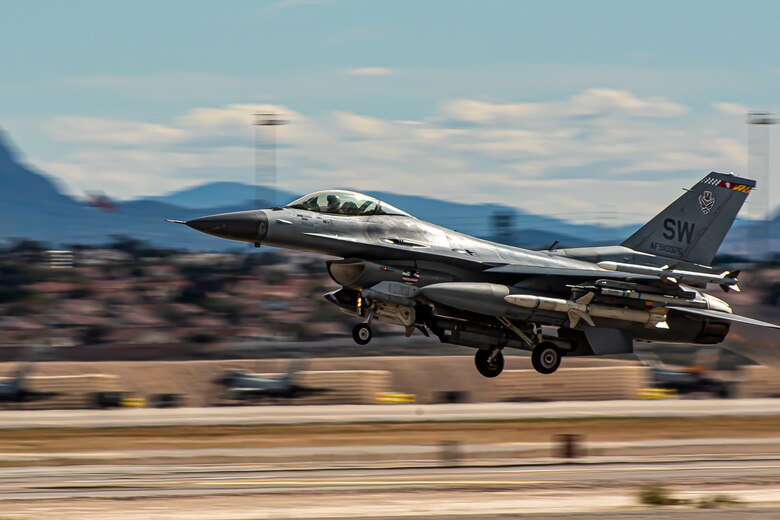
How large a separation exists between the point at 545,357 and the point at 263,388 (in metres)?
26.4

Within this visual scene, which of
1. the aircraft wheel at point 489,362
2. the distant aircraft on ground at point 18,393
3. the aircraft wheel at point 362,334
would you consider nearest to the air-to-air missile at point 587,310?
the aircraft wheel at point 489,362

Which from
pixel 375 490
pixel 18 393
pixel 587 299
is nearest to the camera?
pixel 375 490

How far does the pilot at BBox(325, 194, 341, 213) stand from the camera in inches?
1047

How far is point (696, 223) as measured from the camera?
30578 millimetres

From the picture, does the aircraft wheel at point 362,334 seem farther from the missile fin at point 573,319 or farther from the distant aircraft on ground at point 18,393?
the distant aircraft on ground at point 18,393

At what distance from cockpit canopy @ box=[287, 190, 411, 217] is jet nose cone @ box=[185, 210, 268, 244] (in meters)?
1.00

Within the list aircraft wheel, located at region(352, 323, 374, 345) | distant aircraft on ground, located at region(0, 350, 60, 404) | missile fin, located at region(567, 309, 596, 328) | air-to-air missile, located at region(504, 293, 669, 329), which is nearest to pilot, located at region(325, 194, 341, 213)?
aircraft wheel, located at region(352, 323, 374, 345)

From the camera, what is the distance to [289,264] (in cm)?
11988

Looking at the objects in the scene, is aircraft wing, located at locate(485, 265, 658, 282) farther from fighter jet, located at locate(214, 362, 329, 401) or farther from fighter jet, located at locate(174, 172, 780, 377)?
fighter jet, located at locate(214, 362, 329, 401)

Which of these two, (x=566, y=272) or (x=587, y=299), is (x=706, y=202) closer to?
(x=587, y=299)

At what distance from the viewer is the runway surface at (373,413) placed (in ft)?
148

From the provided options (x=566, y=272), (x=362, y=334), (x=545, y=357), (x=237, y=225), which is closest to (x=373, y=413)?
(x=545, y=357)

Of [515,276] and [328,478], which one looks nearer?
[328,478]

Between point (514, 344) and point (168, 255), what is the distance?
97.7 metres
